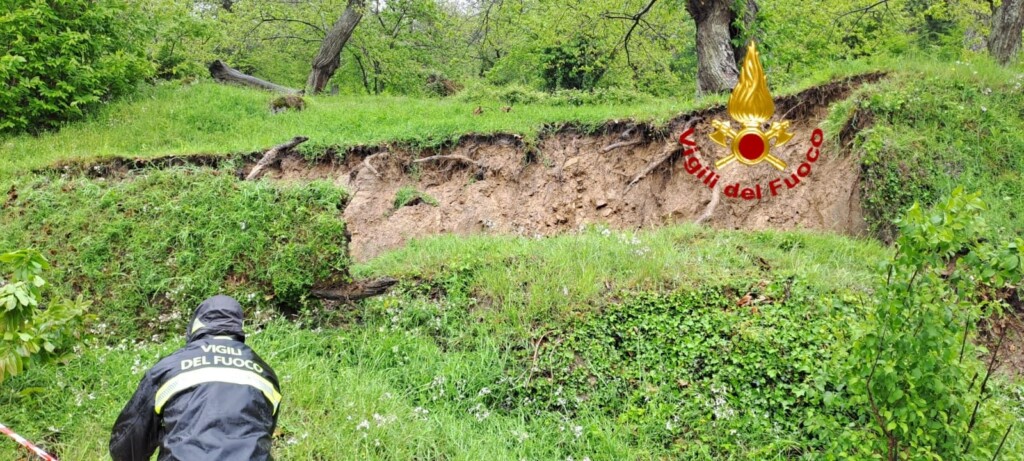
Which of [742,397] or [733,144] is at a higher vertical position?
[733,144]

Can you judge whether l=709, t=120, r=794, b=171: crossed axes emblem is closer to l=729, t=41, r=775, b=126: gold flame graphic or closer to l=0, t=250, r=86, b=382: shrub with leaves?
l=729, t=41, r=775, b=126: gold flame graphic

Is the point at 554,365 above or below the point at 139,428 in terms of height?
below

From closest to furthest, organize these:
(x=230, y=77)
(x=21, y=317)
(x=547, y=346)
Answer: (x=21, y=317)
(x=547, y=346)
(x=230, y=77)

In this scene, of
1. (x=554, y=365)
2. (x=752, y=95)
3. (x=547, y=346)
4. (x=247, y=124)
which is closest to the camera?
(x=554, y=365)

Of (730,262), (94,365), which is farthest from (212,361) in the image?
(730,262)

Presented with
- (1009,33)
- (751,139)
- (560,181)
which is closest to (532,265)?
(560,181)

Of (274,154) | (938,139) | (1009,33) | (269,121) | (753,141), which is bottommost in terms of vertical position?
(274,154)

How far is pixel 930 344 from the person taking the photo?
2789 mm

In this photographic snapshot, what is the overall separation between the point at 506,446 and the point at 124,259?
4.44 m

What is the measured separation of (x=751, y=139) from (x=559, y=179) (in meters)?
2.71

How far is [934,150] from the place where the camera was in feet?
23.0

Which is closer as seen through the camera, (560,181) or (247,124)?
(560,181)

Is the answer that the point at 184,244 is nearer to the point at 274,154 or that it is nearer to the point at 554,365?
the point at 274,154

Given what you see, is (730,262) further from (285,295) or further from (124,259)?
(124,259)
